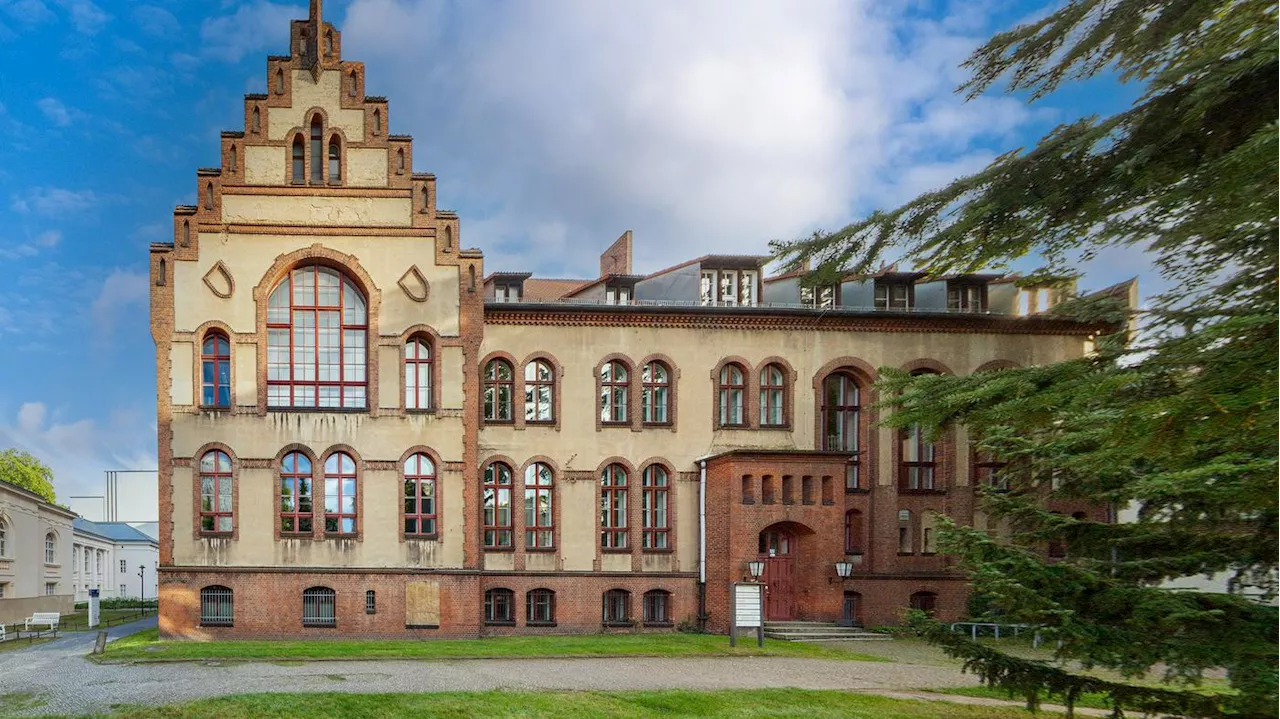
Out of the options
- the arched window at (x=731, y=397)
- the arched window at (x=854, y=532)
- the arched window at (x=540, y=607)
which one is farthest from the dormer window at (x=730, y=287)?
the arched window at (x=540, y=607)

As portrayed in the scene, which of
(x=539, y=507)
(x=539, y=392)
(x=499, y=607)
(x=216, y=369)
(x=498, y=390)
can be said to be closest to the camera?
(x=216, y=369)

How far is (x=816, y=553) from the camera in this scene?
28.5 m

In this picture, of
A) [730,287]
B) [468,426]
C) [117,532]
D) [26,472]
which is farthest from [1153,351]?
[117,532]

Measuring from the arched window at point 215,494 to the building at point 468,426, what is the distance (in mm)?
59

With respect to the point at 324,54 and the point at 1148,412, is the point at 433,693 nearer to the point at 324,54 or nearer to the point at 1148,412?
the point at 1148,412

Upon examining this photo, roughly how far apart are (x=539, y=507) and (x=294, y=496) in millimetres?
6901

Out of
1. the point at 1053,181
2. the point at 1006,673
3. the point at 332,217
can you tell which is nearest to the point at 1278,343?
the point at 1053,181

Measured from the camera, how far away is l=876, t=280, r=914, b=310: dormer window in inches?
1236

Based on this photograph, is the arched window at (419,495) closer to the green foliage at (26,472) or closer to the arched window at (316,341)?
the arched window at (316,341)

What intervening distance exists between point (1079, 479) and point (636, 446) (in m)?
16.9

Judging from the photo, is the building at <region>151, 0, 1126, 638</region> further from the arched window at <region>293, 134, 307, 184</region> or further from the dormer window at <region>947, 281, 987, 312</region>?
the dormer window at <region>947, 281, 987, 312</region>

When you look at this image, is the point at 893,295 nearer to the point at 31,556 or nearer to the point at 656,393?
the point at 656,393

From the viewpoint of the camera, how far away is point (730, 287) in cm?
3114

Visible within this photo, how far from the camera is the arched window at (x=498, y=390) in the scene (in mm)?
29172
